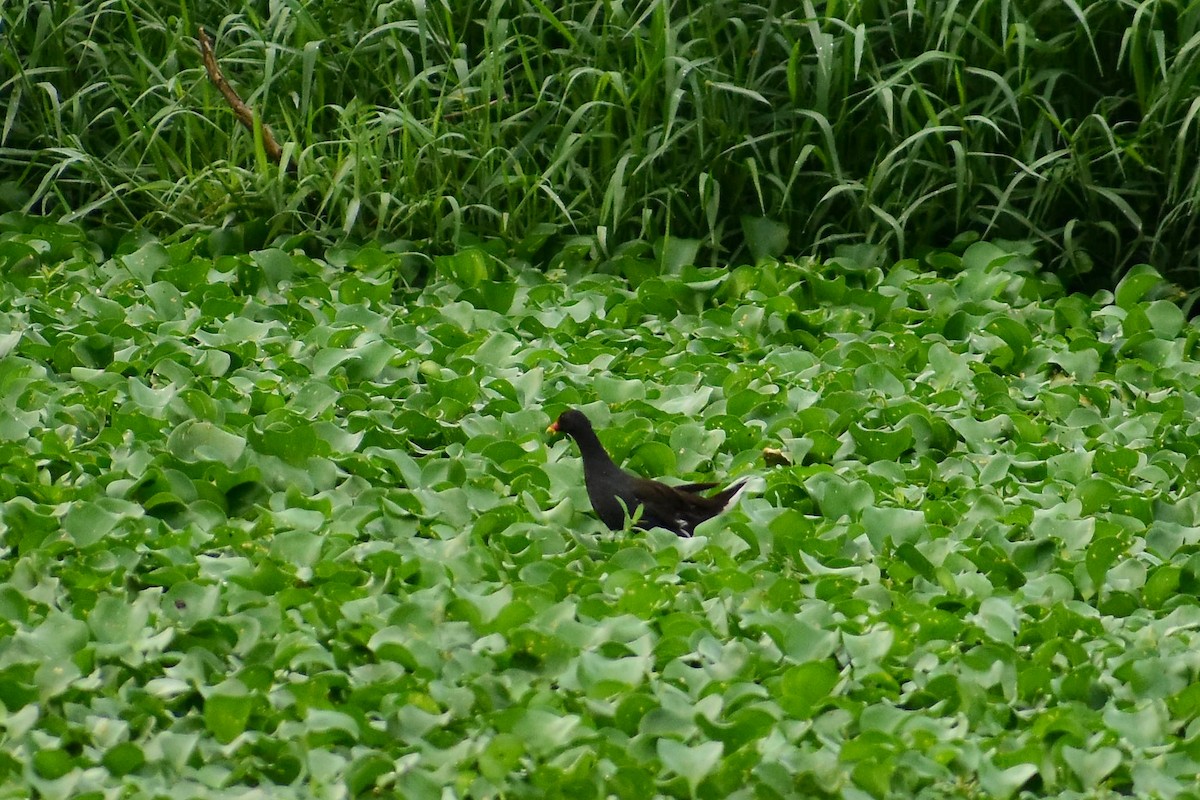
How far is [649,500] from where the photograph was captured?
4.08 m

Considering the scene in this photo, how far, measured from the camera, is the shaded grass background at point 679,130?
5.70 metres

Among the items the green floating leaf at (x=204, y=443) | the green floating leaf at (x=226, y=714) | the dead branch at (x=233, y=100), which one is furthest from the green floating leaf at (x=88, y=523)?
the dead branch at (x=233, y=100)

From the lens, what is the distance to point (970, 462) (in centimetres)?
446

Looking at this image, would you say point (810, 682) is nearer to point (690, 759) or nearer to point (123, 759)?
point (690, 759)

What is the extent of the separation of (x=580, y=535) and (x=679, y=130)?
6.83ft

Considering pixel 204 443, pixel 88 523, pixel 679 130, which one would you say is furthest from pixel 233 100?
pixel 88 523

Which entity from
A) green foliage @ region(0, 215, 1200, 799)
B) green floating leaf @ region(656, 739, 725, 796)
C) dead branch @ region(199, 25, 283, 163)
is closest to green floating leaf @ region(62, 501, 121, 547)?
green foliage @ region(0, 215, 1200, 799)

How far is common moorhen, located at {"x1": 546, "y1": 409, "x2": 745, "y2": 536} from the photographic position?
13.3 ft

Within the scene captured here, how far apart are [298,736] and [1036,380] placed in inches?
108

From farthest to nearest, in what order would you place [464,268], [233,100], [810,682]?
[233,100], [464,268], [810,682]

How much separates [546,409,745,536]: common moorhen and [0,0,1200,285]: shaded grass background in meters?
1.74

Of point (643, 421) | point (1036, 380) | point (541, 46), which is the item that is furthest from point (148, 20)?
point (1036, 380)

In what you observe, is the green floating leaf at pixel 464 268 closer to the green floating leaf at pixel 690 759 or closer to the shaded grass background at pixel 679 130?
the shaded grass background at pixel 679 130

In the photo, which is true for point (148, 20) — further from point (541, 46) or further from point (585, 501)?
point (585, 501)
